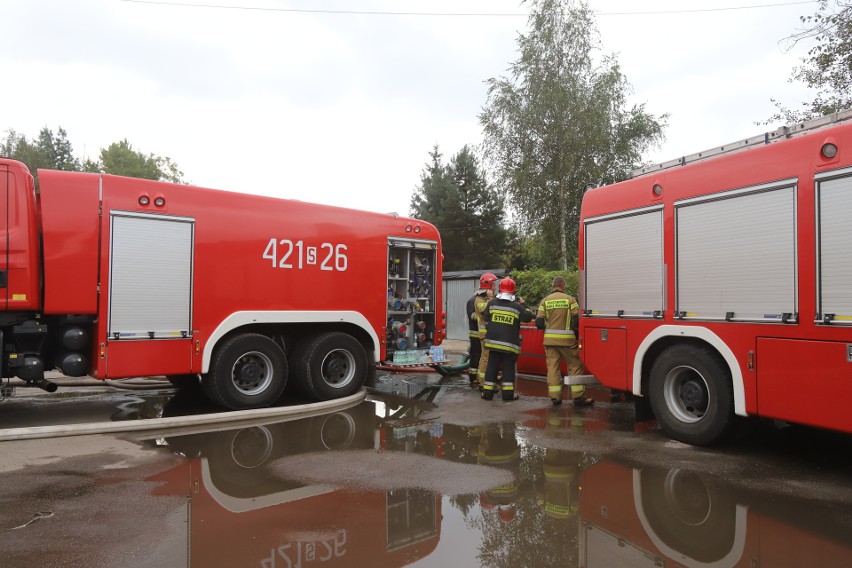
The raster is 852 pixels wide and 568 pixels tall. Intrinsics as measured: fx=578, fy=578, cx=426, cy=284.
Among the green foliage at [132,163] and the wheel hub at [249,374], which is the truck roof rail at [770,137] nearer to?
the wheel hub at [249,374]

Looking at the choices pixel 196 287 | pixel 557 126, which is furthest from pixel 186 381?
pixel 557 126

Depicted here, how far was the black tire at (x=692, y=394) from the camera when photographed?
550 cm

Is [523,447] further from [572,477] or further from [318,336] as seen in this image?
[318,336]

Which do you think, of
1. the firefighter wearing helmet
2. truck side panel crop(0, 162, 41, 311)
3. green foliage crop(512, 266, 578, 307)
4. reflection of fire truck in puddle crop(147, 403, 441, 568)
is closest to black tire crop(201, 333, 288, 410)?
reflection of fire truck in puddle crop(147, 403, 441, 568)

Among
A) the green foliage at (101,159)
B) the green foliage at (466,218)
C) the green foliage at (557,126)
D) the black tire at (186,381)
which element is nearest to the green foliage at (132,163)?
the green foliage at (101,159)

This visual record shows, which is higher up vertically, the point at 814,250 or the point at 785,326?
the point at 814,250

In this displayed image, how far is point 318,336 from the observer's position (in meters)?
8.15

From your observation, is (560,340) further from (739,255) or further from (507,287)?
(739,255)

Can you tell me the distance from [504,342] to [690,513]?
4.46 meters

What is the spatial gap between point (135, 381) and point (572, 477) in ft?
26.0

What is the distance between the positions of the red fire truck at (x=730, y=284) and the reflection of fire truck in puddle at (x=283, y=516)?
3.06 meters

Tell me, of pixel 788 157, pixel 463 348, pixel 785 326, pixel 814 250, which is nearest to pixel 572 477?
pixel 785 326

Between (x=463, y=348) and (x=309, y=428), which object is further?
(x=463, y=348)

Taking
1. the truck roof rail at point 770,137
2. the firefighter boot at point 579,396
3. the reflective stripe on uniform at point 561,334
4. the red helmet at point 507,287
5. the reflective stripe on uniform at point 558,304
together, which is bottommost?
the firefighter boot at point 579,396
